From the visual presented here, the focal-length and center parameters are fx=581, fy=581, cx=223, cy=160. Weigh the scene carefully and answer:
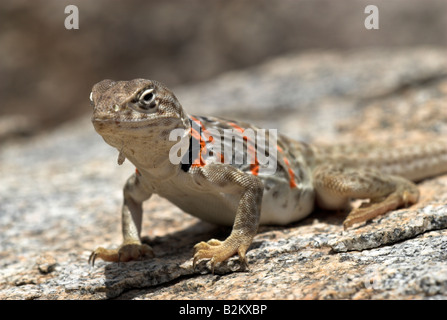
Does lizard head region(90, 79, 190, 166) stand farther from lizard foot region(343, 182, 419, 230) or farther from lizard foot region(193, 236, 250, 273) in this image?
lizard foot region(343, 182, 419, 230)

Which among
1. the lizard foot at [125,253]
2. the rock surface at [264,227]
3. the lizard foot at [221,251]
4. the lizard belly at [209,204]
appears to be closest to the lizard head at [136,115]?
the lizard belly at [209,204]

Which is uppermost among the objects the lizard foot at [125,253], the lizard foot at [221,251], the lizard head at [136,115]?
the lizard head at [136,115]

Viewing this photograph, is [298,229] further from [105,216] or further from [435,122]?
[435,122]

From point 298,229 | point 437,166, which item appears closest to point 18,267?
point 298,229

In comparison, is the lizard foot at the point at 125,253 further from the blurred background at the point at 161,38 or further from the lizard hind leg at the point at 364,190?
the blurred background at the point at 161,38

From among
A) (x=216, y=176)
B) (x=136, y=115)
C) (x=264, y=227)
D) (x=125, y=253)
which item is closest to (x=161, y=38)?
(x=264, y=227)

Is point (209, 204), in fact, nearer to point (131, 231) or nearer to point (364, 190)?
point (131, 231)

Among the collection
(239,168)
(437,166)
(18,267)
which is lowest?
(18,267)
